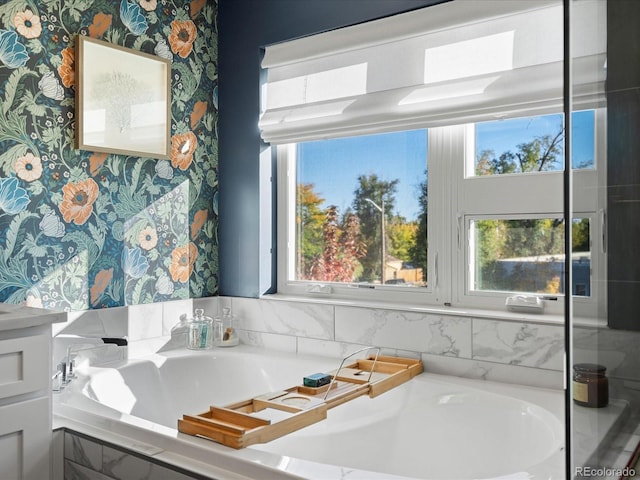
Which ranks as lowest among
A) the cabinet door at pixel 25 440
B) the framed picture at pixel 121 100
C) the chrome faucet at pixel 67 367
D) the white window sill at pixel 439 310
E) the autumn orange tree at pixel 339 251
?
the cabinet door at pixel 25 440

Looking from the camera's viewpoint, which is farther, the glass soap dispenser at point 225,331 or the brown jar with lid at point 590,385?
the glass soap dispenser at point 225,331

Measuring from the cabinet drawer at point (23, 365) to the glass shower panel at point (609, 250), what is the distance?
1557mm

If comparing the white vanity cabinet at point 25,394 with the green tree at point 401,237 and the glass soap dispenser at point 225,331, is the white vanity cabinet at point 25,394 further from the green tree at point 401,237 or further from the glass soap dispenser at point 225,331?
the green tree at point 401,237

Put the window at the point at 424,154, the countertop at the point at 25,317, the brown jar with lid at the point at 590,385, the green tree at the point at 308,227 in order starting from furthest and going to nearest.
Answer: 1. the green tree at the point at 308,227
2. the window at the point at 424,154
3. the countertop at the point at 25,317
4. the brown jar with lid at the point at 590,385

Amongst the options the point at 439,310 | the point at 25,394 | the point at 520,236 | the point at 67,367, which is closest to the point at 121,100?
the point at 67,367

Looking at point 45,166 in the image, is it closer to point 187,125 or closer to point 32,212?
point 32,212

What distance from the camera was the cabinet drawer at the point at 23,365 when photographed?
1.74 meters

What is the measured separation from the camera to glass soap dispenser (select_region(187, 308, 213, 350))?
2984 mm

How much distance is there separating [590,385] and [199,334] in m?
2.38

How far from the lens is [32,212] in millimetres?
2432

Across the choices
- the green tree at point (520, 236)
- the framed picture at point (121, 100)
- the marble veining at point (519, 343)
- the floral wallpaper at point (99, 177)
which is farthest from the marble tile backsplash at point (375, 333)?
the framed picture at point (121, 100)

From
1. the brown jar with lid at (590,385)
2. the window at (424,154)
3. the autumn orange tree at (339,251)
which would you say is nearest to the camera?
the brown jar with lid at (590,385)

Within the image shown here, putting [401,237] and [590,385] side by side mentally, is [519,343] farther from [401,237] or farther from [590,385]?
[590,385]

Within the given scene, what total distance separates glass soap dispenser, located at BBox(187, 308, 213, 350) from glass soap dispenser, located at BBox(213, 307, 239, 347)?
0.06m
